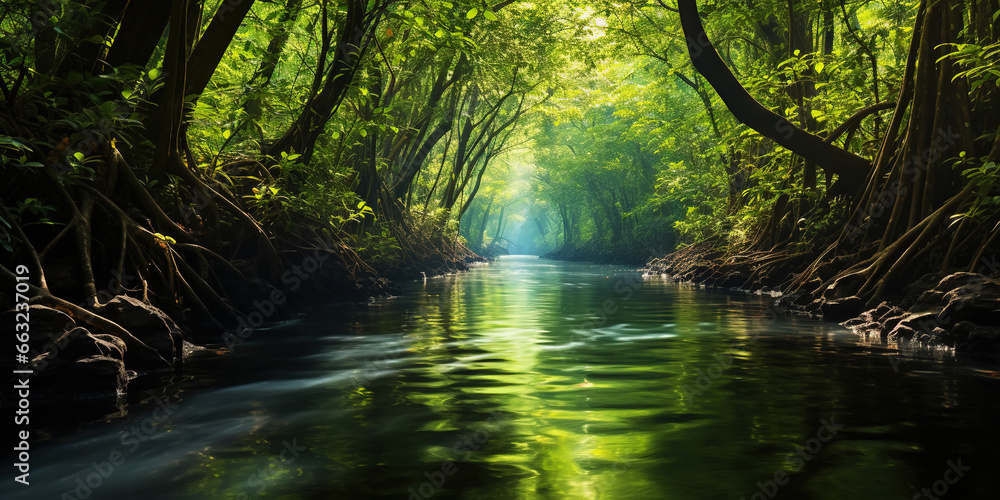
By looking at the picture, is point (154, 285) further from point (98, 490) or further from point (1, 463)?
point (98, 490)

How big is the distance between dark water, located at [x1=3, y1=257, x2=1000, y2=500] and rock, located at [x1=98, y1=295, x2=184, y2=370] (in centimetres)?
29

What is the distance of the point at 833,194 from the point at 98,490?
10.8 metres

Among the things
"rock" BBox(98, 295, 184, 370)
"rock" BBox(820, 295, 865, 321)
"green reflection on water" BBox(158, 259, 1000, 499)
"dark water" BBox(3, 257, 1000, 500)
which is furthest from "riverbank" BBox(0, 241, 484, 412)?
"rock" BBox(820, 295, 865, 321)

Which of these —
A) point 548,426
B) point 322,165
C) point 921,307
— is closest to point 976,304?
point 921,307

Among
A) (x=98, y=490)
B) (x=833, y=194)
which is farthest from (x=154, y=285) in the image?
(x=833, y=194)

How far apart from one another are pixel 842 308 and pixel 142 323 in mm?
7515

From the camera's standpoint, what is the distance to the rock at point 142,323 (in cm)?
490

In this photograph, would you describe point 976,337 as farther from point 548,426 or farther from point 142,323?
point 142,323

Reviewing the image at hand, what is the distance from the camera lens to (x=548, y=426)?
3.68 metres

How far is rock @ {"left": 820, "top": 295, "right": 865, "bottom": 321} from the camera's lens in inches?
325

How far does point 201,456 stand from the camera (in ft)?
10.5

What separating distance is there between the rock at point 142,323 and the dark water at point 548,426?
0.29m

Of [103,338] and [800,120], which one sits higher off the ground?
[800,120]

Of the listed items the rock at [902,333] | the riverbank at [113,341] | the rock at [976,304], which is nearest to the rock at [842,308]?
the rock at [902,333]
